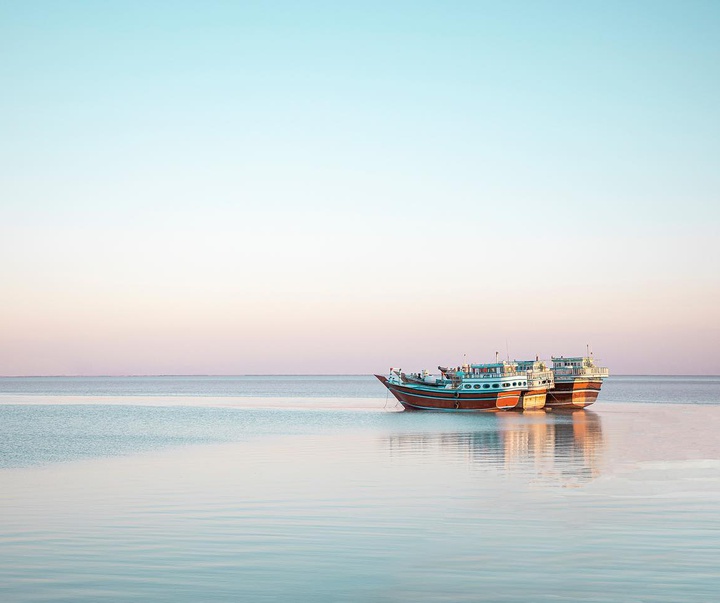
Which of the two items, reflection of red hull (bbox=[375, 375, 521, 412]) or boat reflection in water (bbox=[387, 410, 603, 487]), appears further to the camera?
reflection of red hull (bbox=[375, 375, 521, 412])

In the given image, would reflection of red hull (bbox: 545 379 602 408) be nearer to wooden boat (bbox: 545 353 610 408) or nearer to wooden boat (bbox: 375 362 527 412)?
wooden boat (bbox: 545 353 610 408)

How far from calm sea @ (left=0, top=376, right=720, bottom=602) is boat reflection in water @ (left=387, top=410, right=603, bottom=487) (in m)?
0.32

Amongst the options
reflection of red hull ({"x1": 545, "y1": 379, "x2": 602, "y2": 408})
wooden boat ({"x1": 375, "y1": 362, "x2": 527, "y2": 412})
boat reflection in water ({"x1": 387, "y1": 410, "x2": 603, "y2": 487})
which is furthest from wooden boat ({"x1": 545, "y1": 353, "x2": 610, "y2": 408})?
boat reflection in water ({"x1": 387, "y1": 410, "x2": 603, "y2": 487})

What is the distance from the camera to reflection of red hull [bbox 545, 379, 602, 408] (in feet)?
332

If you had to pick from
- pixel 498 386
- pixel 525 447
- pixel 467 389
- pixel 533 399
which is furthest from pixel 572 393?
pixel 525 447

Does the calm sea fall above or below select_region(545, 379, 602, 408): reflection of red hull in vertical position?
above

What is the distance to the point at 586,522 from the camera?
71.6ft

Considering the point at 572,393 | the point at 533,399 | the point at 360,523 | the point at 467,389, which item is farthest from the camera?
the point at 572,393

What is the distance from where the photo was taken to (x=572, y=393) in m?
101

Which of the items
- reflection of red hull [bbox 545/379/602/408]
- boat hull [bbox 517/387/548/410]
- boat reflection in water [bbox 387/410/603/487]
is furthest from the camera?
reflection of red hull [bbox 545/379/602/408]

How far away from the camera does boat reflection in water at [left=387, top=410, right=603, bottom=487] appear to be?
34625mm

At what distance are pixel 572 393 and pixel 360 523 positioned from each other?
83.8 meters

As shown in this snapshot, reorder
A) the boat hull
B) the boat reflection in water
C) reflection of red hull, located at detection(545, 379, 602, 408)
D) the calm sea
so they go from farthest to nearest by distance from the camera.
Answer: reflection of red hull, located at detection(545, 379, 602, 408) → the boat hull → the boat reflection in water → the calm sea

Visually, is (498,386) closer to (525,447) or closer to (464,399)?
(464,399)
